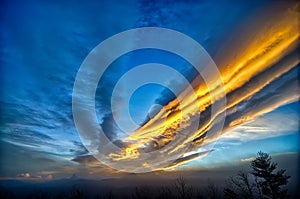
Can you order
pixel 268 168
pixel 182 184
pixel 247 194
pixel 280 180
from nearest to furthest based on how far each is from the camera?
1. pixel 280 180
2. pixel 268 168
3. pixel 247 194
4. pixel 182 184

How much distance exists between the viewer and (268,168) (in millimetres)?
29469

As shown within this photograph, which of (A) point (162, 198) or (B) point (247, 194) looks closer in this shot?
(B) point (247, 194)

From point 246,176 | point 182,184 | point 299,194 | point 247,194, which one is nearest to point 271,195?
point 247,194

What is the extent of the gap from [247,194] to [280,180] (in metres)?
10.0

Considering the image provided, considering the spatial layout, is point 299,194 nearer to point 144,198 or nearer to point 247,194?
point 247,194

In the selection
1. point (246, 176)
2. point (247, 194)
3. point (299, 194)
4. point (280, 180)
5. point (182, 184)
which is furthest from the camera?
point (182, 184)

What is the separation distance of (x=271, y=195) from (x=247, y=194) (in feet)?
29.2

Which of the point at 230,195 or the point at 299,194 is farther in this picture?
the point at 299,194

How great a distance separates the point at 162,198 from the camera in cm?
12306

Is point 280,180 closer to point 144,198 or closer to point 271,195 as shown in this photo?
point 271,195

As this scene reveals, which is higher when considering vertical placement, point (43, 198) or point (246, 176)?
point (246, 176)

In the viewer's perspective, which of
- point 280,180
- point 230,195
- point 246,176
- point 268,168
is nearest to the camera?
point 280,180

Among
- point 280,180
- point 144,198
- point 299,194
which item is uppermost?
point 280,180

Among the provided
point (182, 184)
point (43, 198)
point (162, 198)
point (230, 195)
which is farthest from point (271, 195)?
point (43, 198)
